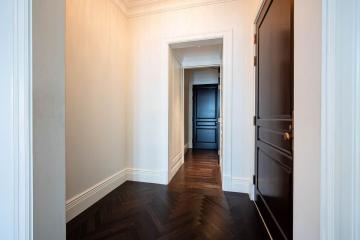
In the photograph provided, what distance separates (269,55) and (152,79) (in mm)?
1792

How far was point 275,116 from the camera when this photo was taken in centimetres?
154

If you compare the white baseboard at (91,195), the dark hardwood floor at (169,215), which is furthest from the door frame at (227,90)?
the white baseboard at (91,195)

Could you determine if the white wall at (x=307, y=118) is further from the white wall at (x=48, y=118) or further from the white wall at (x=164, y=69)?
the white wall at (x=164, y=69)

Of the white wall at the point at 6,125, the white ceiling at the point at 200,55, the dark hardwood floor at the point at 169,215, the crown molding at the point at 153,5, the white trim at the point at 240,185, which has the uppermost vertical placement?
the crown molding at the point at 153,5

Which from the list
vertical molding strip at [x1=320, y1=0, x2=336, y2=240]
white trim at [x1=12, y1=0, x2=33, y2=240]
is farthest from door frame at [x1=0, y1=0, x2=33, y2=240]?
vertical molding strip at [x1=320, y1=0, x2=336, y2=240]

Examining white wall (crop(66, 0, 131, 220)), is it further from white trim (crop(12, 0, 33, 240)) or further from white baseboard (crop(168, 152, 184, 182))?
white trim (crop(12, 0, 33, 240))

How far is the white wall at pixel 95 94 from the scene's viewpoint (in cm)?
190

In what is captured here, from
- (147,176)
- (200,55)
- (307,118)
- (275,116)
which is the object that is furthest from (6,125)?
(200,55)

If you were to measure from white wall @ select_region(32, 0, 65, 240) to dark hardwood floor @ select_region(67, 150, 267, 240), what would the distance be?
42.4 inches

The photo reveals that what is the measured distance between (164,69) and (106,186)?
198cm

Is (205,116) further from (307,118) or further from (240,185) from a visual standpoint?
(307,118)

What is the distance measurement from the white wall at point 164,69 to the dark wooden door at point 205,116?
10.6 feet

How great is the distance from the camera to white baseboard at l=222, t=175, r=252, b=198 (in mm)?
2526


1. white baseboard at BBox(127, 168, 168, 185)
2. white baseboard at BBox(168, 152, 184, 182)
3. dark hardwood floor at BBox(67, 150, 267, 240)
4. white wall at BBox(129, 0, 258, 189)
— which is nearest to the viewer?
dark hardwood floor at BBox(67, 150, 267, 240)
